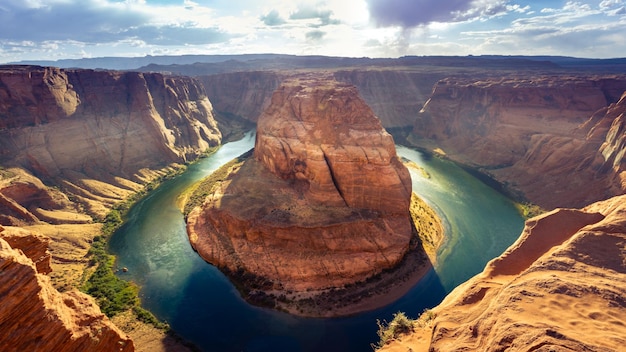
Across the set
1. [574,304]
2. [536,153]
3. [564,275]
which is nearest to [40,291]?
[574,304]

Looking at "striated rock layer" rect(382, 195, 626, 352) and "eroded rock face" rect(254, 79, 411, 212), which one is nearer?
"striated rock layer" rect(382, 195, 626, 352)

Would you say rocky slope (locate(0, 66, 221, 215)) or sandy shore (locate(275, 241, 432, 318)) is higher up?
rocky slope (locate(0, 66, 221, 215))

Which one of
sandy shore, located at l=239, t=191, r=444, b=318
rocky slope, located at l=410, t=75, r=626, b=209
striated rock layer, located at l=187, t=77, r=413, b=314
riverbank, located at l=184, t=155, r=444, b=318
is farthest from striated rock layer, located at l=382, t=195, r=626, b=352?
rocky slope, located at l=410, t=75, r=626, b=209

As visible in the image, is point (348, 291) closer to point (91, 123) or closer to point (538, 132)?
point (538, 132)

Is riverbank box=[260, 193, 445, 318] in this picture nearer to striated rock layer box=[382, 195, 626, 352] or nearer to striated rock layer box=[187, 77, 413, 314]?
striated rock layer box=[187, 77, 413, 314]

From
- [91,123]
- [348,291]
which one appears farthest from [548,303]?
[91,123]

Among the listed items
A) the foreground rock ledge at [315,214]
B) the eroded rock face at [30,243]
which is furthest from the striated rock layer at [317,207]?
the eroded rock face at [30,243]
